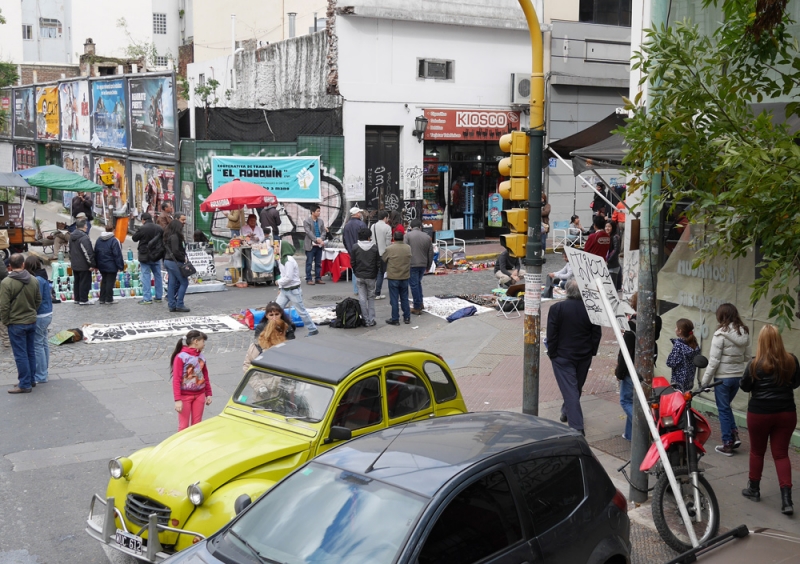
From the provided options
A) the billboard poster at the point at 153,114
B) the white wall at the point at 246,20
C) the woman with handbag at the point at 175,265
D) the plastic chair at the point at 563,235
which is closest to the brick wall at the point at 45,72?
the white wall at the point at 246,20

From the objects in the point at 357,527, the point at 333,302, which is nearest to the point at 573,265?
the point at 357,527

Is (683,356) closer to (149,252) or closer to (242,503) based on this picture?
(242,503)

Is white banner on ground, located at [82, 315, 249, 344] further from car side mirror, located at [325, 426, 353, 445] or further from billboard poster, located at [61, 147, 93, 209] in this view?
billboard poster, located at [61, 147, 93, 209]

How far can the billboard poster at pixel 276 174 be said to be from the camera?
24922mm

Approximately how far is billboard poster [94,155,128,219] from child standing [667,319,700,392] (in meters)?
25.2

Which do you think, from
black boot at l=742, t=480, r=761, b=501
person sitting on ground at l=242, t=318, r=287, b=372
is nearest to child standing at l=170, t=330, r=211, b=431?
person sitting on ground at l=242, t=318, r=287, b=372

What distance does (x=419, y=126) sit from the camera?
83.6ft

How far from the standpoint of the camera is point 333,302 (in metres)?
18.5

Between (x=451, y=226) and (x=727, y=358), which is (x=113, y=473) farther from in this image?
(x=451, y=226)

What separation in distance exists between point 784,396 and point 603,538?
120 inches

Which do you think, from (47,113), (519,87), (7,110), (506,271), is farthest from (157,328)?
(7,110)

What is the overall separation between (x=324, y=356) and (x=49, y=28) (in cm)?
6245

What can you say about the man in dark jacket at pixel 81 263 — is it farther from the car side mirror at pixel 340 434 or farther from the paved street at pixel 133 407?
the car side mirror at pixel 340 434

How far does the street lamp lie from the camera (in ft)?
83.4
